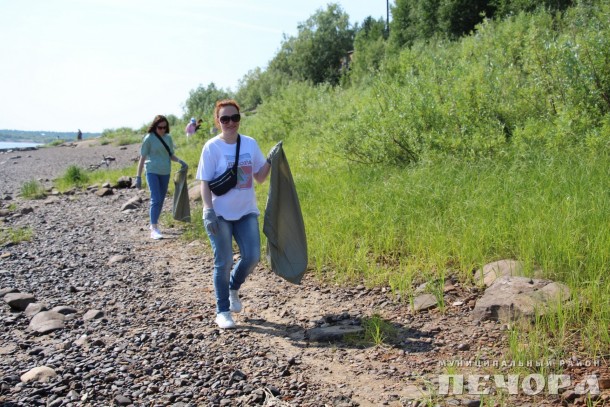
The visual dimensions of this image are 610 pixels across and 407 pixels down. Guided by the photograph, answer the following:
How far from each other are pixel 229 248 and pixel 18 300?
9.79 ft

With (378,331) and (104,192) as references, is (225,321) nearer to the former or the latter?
(378,331)

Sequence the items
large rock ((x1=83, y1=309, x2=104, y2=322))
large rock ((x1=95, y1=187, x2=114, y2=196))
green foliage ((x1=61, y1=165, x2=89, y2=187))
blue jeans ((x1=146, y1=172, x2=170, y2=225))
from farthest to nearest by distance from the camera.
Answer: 1. green foliage ((x1=61, y1=165, x2=89, y2=187))
2. large rock ((x1=95, y1=187, x2=114, y2=196))
3. blue jeans ((x1=146, y1=172, x2=170, y2=225))
4. large rock ((x1=83, y1=309, x2=104, y2=322))

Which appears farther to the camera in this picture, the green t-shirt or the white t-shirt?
the green t-shirt

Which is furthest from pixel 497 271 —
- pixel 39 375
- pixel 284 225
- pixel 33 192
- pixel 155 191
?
pixel 33 192

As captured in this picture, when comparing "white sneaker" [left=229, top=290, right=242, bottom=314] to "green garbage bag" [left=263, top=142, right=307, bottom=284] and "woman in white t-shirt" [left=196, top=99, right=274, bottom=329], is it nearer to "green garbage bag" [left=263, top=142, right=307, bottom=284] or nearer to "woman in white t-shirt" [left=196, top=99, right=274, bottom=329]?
"woman in white t-shirt" [left=196, top=99, right=274, bottom=329]

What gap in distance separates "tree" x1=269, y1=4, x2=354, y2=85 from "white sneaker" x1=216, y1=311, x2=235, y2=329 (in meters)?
45.5

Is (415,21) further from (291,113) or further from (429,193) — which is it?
(429,193)

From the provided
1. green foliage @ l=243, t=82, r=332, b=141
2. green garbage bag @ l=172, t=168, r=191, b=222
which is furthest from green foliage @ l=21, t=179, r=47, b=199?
green garbage bag @ l=172, t=168, r=191, b=222

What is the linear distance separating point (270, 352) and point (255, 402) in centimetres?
87

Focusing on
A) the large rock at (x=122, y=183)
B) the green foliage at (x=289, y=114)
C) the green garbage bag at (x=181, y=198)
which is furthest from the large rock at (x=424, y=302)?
the large rock at (x=122, y=183)

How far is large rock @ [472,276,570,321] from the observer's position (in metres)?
4.54

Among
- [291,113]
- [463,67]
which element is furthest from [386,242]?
[291,113]

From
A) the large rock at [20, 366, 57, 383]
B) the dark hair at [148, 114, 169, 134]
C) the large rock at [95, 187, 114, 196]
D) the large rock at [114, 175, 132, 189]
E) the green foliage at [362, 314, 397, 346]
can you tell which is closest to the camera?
the large rock at [20, 366, 57, 383]

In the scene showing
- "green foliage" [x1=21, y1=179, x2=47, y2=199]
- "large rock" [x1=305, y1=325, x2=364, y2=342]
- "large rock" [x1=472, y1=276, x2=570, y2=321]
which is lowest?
"large rock" [x1=305, y1=325, x2=364, y2=342]
